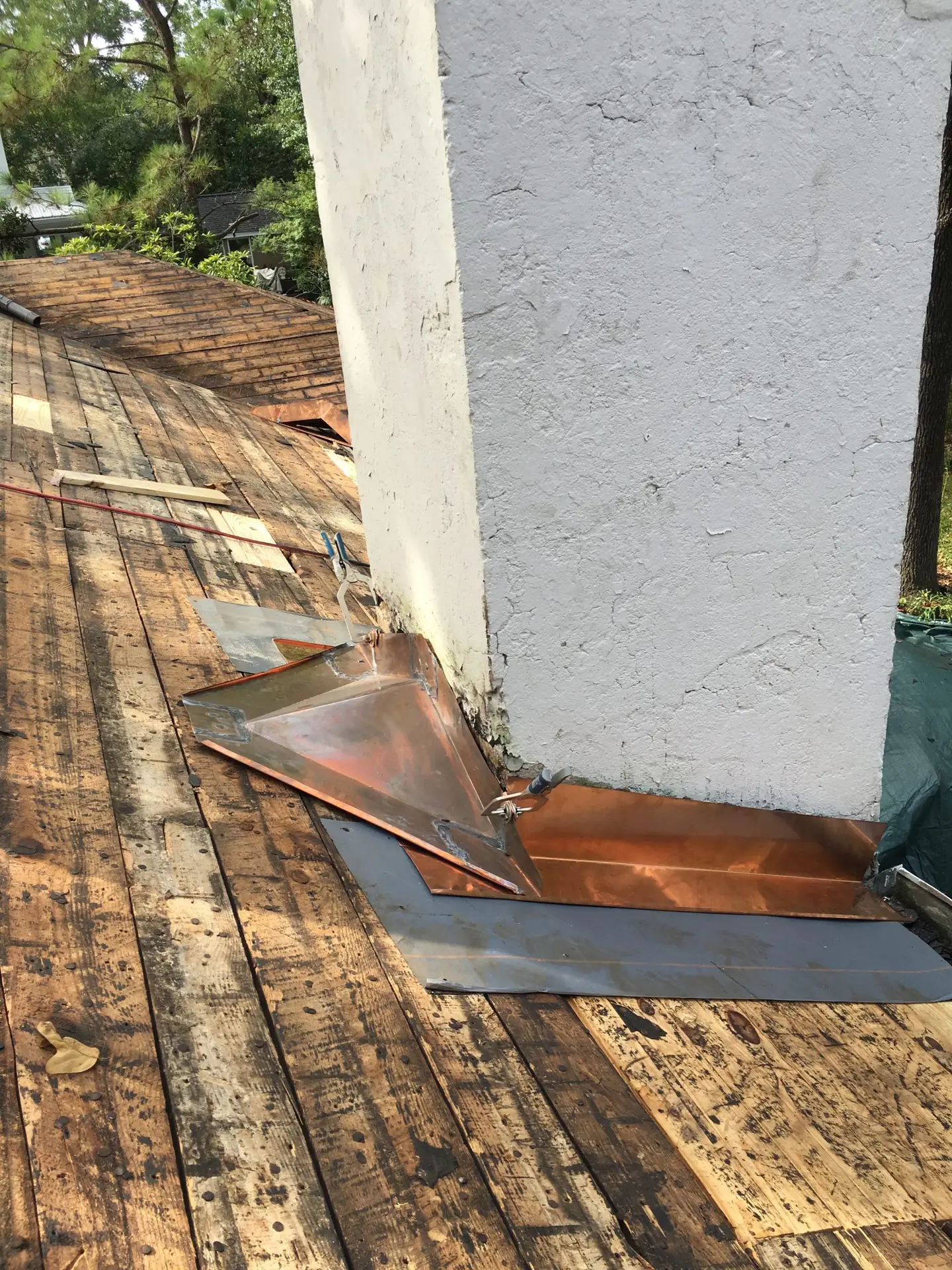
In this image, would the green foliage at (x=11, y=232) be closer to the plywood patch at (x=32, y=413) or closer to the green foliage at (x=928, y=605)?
the plywood patch at (x=32, y=413)

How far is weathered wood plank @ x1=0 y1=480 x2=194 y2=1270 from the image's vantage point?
1.03 m

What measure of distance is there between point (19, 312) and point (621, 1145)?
315 inches

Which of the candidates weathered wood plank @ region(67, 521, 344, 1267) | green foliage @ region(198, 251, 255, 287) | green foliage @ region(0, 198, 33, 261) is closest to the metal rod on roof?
weathered wood plank @ region(67, 521, 344, 1267)

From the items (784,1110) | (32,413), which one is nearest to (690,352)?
(784,1110)

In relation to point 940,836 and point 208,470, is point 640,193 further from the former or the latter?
point 208,470

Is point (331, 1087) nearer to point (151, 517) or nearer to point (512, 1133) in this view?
point (512, 1133)

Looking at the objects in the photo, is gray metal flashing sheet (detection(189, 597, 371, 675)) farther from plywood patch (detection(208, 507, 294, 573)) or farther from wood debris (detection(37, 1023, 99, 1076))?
wood debris (detection(37, 1023, 99, 1076))

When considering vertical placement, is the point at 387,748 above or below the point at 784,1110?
above

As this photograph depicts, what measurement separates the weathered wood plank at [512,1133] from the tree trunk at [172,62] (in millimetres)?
24615

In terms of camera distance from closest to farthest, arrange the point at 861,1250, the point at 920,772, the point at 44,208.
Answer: the point at 861,1250 < the point at 920,772 < the point at 44,208

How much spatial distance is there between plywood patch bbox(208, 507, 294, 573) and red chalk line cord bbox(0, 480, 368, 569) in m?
0.02

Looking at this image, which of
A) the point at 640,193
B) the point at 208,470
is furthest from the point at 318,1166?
the point at 208,470

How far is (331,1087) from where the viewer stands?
1259 mm

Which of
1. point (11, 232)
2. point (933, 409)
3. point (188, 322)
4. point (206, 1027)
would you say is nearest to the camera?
point (206, 1027)
